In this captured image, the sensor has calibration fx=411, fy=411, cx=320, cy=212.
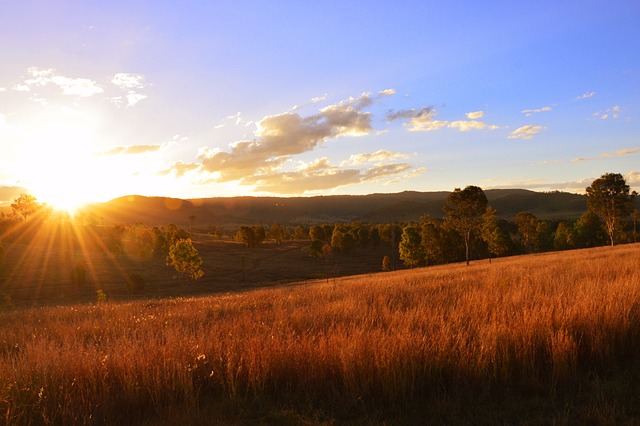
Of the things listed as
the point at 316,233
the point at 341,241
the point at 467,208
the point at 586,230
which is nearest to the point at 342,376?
the point at 467,208

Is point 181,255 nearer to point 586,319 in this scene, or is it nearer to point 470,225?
point 470,225

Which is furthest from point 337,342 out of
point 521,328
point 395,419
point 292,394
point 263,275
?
point 263,275

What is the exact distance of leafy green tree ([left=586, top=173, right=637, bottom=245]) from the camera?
56031 mm

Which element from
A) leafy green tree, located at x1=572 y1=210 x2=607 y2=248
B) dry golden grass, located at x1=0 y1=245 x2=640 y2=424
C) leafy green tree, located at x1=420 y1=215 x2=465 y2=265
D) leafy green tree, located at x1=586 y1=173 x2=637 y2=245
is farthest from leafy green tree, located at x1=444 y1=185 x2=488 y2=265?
dry golden grass, located at x1=0 y1=245 x2=640 y2=424

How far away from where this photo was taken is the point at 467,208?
146 feet

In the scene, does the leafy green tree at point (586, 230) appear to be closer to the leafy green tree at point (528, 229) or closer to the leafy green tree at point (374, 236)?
the leafy green tree at point (528, 229)

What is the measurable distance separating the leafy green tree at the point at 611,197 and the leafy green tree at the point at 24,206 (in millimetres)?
112163

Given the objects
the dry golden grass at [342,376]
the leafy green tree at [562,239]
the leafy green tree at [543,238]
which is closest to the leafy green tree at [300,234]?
the leafy green tree at [543,238]

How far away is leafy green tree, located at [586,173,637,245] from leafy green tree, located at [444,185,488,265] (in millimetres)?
23731

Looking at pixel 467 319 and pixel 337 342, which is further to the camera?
pixel 467 319

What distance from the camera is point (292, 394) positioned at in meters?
4.64

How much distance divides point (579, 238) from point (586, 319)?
263 feet

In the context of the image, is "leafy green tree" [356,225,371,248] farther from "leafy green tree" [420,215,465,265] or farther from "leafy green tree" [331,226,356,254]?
"leafy green tree" [420,215,465,265]

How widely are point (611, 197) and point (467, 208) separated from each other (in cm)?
2737
